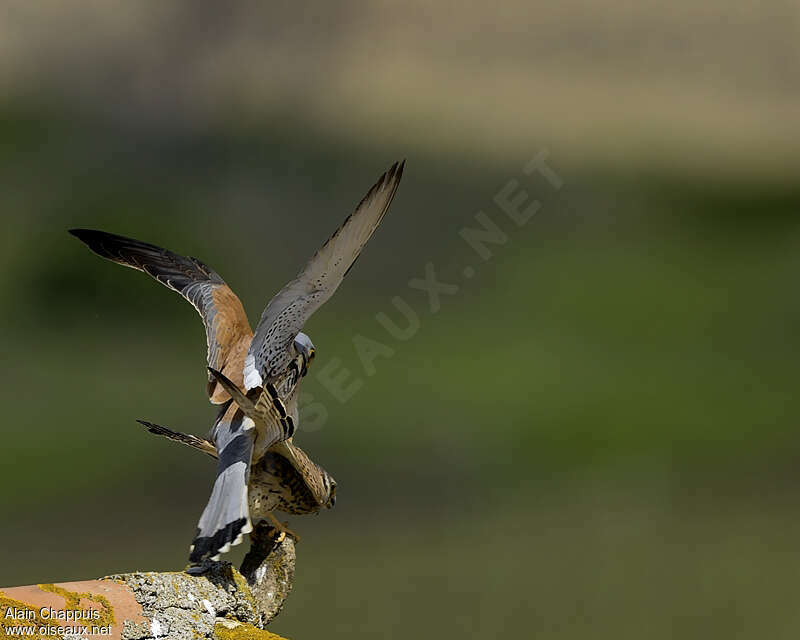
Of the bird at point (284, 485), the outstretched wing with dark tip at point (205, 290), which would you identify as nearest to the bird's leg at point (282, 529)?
the bird at point (284, 485)

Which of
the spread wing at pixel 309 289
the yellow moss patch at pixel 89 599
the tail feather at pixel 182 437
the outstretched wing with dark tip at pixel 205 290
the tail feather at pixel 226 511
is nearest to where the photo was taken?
the yellow moss patch at pixel 89 599

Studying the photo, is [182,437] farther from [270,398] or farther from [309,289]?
[309,289]

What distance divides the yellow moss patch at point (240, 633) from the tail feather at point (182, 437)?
31 cm

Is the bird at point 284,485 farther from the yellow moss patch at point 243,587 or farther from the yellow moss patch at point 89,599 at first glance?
the yellow moss patch at point 89,599

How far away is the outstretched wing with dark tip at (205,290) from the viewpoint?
178cm

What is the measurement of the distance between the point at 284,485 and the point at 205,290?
0.46 meters

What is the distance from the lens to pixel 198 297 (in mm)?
1944

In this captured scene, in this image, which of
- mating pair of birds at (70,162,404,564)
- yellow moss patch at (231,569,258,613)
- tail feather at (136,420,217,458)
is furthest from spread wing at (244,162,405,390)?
yellow moss patch at (231,569,258,613)

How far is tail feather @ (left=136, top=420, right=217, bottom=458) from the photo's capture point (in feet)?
5.03

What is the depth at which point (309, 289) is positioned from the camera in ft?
5.53

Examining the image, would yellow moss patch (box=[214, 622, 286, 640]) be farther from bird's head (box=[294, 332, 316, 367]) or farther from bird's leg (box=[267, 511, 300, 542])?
bird's head (box=[294, 332, 316, 367])

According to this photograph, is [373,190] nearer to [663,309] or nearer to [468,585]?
[468,585]

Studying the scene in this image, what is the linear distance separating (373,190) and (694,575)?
544 centimetres

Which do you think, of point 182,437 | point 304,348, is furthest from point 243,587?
point 304,348
